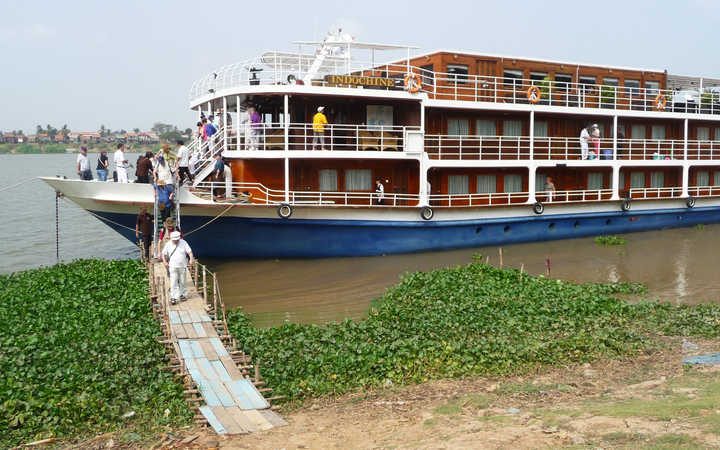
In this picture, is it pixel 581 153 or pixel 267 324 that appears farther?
pixel 581 153

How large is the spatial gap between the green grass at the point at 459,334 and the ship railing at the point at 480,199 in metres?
6.45

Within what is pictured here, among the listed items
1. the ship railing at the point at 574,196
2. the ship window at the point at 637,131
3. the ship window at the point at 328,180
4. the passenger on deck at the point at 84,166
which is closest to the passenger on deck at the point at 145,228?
the passenger on deck at the point at 84,166


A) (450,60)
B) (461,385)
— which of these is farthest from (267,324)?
(450,60)

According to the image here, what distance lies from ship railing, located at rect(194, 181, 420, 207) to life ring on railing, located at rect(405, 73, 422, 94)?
123 inches

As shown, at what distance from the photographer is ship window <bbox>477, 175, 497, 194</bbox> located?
73.1 ft

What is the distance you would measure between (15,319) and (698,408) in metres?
10.8

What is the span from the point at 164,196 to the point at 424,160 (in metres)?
7.78

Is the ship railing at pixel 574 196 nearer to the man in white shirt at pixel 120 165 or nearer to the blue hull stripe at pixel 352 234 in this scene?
the blue hull stripe at pixel 352 234

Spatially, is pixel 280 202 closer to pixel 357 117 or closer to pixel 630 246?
pixel 357 117

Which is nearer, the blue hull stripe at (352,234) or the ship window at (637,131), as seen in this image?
the blue hull stripe at (352,234)

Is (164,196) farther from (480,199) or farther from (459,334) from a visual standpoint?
(480,199)

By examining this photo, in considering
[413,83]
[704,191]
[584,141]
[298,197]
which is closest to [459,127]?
[413,83]

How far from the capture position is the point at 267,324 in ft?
45.5

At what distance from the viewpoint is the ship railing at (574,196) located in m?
22.9
